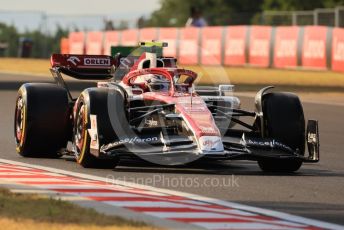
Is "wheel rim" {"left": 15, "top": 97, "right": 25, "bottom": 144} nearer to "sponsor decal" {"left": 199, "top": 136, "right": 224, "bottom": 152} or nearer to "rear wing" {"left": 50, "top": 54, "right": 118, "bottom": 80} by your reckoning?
"rear wing" {"left": 50, "top": 54, "right": 118, "bottom": 80}

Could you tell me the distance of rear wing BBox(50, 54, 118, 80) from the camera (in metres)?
15.1

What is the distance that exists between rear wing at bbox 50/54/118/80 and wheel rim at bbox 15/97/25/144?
104 centimetres

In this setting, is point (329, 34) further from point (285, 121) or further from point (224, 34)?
point (285, 121)

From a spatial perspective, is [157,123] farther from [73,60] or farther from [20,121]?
[73,60]

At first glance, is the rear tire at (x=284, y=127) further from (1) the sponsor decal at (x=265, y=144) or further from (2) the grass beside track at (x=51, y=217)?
(2) the grass beside track at (x=51, y=217)

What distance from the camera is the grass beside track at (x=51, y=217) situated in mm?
8461

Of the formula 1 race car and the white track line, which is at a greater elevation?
the formula 1 race car

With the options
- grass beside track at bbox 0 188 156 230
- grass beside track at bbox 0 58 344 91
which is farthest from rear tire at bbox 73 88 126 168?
grass beside track at bbox 0 58 344 91

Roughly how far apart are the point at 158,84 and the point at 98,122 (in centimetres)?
130

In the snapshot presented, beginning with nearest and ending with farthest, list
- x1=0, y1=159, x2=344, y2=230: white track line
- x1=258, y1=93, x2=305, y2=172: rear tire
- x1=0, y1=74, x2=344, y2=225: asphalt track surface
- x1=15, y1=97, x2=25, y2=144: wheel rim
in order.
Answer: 1. x1=0, y1=159, x2=344, y2=230: white track line
2. x1=0, y1=74, x2=344, y2=225: asphalt track surface
3. x1=258, y1=93, x2=305, y2=172: rear tire
4. x1=15, y1=97, x2=25, y2=144: wheel rim

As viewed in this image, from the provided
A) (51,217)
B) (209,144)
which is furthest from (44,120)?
(51,217)

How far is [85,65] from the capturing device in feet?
50.0

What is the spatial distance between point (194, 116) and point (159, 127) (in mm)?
460

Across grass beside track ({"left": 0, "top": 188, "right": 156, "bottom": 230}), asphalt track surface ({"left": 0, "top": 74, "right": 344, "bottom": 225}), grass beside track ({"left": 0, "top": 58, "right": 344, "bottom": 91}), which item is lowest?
grass beside track ({"left": 0, "top": 188, "right": 156, "bottom": 230})
